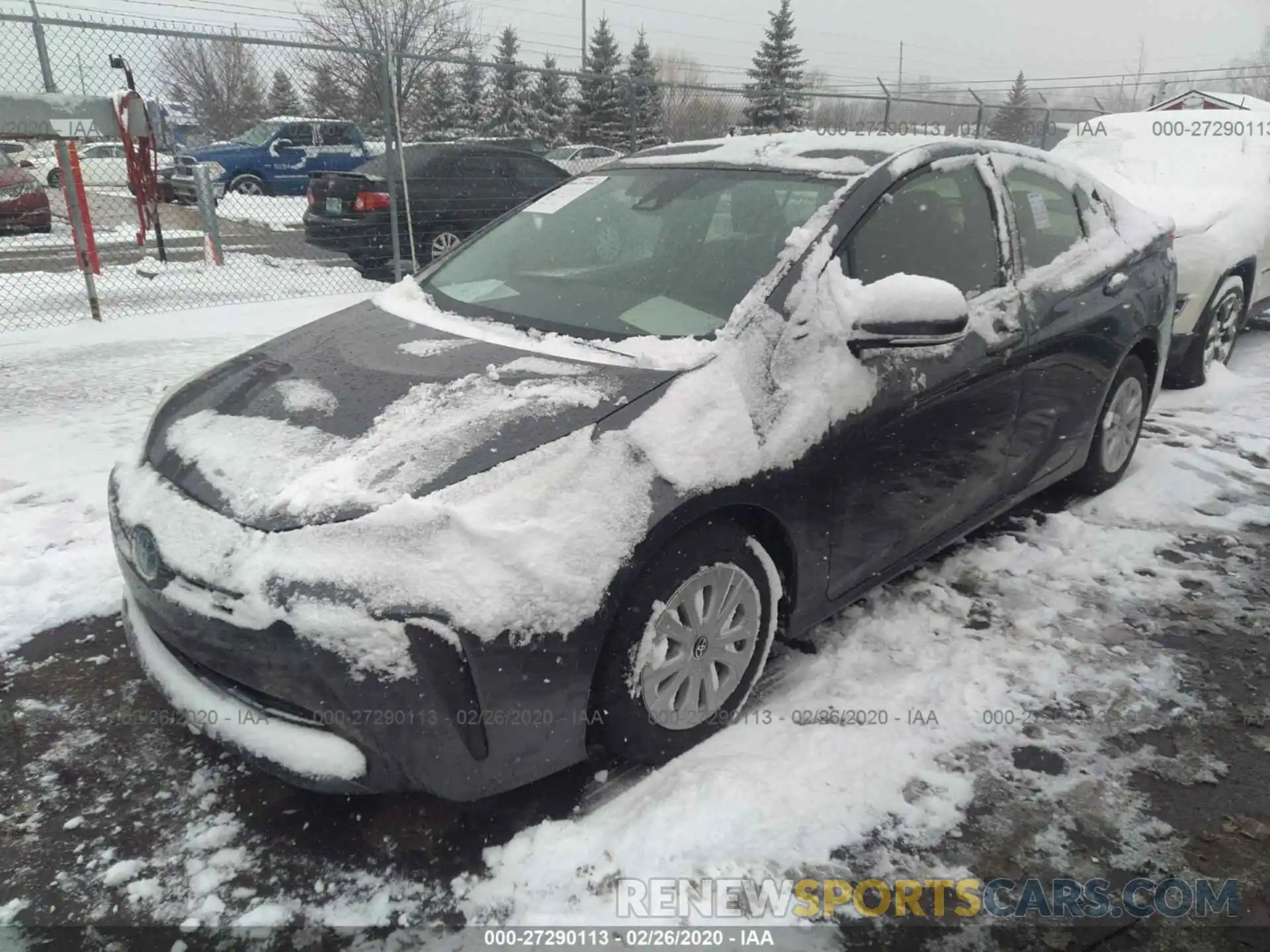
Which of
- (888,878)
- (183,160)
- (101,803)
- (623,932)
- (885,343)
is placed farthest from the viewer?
(183,160)

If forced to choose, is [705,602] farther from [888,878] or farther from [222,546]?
[222,546]

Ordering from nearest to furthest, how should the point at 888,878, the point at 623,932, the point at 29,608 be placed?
1. the point at 623,932
2. the point at 888,878
3. the point at 29,608

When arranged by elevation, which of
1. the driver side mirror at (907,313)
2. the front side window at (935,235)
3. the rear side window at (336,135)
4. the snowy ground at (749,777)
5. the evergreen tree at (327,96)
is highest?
the evergreen tree at (327,96)

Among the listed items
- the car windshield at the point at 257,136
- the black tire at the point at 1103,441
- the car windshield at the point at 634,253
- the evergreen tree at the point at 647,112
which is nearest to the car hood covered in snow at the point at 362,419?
the car windshield at the point at 634,253

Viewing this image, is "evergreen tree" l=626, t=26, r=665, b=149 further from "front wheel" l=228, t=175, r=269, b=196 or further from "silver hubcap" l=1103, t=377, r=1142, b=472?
"front wheel" l=228, t=175, r=269, b=196

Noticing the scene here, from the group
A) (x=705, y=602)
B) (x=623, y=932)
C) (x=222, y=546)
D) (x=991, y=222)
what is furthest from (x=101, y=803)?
(x=991, y=222)

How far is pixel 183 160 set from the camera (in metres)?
15.3

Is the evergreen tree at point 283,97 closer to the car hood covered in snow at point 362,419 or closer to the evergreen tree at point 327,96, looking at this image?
the evergreen tree at point 327,96

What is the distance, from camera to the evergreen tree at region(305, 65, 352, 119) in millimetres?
10547

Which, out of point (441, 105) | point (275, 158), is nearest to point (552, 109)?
point (441, 105)

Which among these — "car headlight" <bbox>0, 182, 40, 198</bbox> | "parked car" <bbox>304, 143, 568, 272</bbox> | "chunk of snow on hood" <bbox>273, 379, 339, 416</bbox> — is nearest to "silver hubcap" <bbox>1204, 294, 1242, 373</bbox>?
"chunk of snow on hood" <bbox>273, 379, 339, 416</bbox>

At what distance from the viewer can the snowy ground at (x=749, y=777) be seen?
2074 millimetres

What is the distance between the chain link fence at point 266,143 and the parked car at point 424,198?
39mm

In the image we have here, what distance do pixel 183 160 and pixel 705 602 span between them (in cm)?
1633
